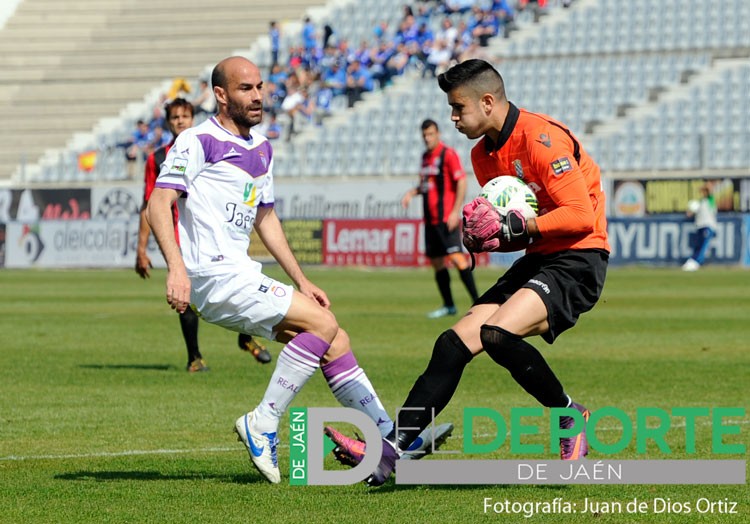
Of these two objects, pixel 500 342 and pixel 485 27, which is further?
pixel 485 27

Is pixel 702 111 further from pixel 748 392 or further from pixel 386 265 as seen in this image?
pixel 748 392

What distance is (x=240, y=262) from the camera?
6988 millimetres

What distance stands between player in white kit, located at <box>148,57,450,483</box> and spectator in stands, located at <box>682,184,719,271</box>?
23733 millimetres

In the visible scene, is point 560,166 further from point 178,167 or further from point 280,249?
point 178,167

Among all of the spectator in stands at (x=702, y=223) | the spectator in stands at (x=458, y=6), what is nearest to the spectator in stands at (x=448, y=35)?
the spectator in stands at (x=458, y=6)

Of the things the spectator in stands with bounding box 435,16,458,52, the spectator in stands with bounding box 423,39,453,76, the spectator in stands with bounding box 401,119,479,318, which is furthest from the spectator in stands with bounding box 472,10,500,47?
the spectator in stands with bounding box 401,119,479,318

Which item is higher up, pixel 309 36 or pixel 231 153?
→ pixel 309 36

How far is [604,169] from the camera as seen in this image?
32531 mm

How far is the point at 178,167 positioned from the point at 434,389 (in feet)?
5.43

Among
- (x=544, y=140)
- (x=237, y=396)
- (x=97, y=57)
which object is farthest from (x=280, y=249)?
(x=97, y=57)

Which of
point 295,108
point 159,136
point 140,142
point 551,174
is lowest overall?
point 551,174

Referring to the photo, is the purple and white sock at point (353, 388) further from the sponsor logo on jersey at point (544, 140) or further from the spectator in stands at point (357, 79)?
the spectator in stands at point (357, 79)

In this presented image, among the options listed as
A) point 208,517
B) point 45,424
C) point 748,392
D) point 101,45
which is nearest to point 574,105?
point 101,45

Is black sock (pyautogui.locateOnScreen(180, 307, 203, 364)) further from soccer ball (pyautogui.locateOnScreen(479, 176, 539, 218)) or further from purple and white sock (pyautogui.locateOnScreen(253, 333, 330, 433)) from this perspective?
soccer ball (pyautogui.locateOnScreen(479, 176, 539, 218))
